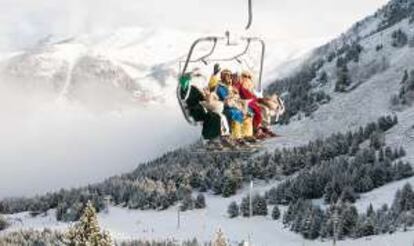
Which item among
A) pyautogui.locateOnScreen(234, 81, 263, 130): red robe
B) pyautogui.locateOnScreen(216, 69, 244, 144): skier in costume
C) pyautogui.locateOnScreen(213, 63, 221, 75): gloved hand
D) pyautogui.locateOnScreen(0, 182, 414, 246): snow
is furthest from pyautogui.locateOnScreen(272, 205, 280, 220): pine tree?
pyautogui.locateOnScreen(213, 63, 221, 75): gloved hand

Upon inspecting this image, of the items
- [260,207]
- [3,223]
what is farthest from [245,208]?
[3,223]

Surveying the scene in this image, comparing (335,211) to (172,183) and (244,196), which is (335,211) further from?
(172,183)

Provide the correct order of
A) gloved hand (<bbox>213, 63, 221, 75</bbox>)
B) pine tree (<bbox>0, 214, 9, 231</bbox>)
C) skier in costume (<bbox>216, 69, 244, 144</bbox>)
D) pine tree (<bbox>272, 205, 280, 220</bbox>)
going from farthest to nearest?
pine tree (<bbox>0, 214, 9, 231</bbox>) → pine tree (<bbox>272, 205, 280, 220</bbox>) → skier in costume (<bbox>216, 69, 244, 144</bbox>) → gloved hand (<bbox>213, 63, 221, 75</bbox>)

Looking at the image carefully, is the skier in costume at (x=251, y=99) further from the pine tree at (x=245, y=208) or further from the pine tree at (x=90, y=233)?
the pine tree at (x=245, y=208)

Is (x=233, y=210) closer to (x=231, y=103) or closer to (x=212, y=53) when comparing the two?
(x=231, y=103)

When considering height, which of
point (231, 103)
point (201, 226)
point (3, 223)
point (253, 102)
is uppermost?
point (3, 223)

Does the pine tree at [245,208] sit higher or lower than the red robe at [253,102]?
higher

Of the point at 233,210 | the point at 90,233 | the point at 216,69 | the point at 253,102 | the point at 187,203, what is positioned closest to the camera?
the point at 216,69

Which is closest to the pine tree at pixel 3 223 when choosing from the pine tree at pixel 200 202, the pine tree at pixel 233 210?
the pine tree at pixel 200 202

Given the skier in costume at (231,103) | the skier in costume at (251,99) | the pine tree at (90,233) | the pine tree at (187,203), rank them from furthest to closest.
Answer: the pine tree at (187,203) < the pine tree at (90,233) < the skier in costume at (251,99) < the skier in costume at (231,103)

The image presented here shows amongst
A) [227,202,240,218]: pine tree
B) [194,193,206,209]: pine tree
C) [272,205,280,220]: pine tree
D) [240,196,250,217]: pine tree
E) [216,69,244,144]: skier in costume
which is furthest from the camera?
[194,193,206,209]: pine tree

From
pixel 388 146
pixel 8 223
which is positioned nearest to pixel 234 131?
pixel 388 146

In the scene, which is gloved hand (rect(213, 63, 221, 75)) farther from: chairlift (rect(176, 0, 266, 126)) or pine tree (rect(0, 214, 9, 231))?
pine tree (rect(0, 214, 9, 231))

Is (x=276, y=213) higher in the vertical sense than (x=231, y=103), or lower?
higher
